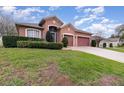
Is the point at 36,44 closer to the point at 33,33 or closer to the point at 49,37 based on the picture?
the point at 33,33

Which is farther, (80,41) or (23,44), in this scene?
(80,41)

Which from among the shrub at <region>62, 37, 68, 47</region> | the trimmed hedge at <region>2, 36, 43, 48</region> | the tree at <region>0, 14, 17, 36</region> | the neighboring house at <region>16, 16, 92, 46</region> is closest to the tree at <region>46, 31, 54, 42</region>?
Result: the neighboring house at <region>16, 16, 92, 46</region>

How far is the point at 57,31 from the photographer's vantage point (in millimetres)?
11469

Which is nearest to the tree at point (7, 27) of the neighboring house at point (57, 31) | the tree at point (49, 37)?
the neighboring house at point (57, 31)

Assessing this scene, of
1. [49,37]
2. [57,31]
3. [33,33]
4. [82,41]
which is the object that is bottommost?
[82,41]

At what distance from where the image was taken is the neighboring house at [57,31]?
393 inches

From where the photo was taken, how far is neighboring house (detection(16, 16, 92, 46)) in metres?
9.99

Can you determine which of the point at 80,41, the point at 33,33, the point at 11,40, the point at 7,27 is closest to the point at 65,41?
the point at 80,41

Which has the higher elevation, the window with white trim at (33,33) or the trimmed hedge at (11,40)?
the window with white trim at (33,33)

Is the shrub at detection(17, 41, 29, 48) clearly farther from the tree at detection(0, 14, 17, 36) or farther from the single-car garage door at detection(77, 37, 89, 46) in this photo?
the single-car garage door at detection(77, 37, 89, 46)

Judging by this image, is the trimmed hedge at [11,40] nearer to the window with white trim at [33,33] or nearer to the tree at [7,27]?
the tree at [7,27]

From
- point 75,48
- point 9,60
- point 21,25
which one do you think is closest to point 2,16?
point 21,25

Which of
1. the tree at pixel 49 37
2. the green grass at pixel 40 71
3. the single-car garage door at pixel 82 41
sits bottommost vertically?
the green grass at pixel 40 71
